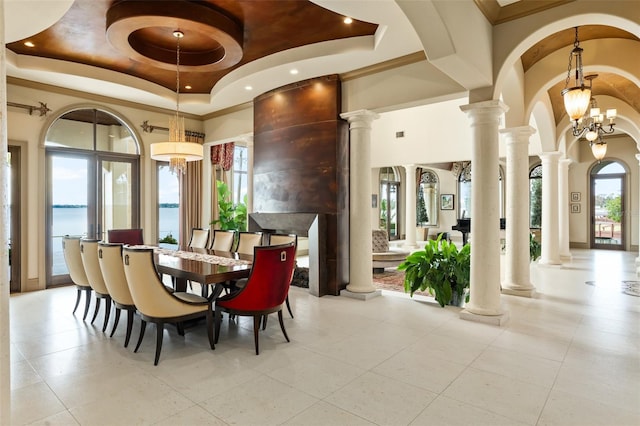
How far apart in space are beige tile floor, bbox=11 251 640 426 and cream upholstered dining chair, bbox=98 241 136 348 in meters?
0.35

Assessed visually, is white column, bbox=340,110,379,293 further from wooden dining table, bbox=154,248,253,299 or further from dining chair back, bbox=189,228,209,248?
dining chair back, bbox=189,228,209,248

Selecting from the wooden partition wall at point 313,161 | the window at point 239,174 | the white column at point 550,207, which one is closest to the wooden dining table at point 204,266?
the wooden partition wall at point 313,161

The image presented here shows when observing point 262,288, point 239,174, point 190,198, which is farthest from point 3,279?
point 239,174

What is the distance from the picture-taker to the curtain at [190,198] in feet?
26.8

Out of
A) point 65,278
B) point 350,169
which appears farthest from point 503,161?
point 65,278

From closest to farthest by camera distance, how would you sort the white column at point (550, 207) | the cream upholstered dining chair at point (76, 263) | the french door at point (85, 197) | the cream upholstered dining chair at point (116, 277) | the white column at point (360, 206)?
the cream upholstered dining chair at point (116, 277)
the cream upholstered dining chair at point (76, 263)
the white column at point (360, 206)
the french door at point (85, 197)
the white column at point (550, 207)

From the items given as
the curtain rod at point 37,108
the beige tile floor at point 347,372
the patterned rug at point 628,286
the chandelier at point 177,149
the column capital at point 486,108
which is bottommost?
the beige tile floor at point 347,372

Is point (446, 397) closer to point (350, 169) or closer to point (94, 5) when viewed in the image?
point (350, 169)

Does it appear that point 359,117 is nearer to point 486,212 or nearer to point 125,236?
point 486,212

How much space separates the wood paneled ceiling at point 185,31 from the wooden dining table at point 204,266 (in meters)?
2.62

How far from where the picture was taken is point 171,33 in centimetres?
460

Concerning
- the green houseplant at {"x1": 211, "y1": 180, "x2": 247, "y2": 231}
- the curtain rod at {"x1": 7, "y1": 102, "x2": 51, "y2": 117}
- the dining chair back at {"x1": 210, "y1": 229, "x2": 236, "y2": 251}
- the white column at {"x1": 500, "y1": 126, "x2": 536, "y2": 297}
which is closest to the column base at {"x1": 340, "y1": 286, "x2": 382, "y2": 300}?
the dining chair back at {"x1": 210, "y1": 229, "x2": 236, "y2": 251}

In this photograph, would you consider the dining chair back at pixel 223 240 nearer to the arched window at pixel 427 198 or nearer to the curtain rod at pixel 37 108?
the curtain rod at pixel 37 108

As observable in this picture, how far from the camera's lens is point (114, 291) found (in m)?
3.71
